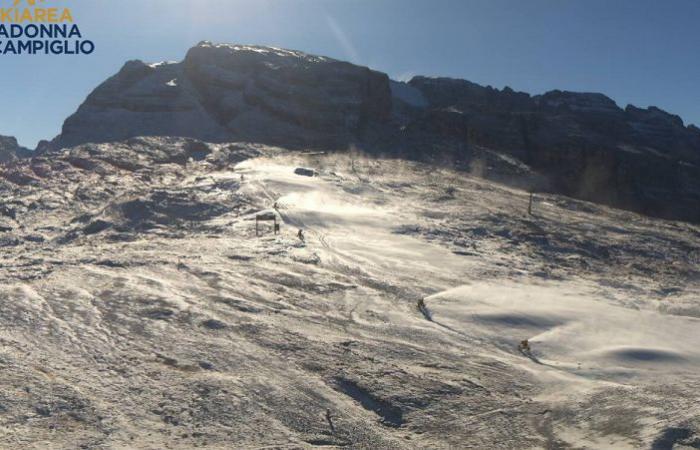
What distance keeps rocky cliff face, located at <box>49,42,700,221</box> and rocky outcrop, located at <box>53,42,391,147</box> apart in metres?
0.07

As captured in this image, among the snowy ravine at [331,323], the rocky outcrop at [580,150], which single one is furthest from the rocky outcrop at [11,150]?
the rocky outcrop at [580,150]

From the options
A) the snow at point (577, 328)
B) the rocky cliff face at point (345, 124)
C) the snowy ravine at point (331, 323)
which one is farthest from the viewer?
the rocky cliff face at point (345, 124)

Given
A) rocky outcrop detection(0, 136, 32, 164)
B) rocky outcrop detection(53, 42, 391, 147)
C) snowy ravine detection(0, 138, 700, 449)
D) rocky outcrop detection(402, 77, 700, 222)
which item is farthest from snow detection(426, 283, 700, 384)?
rocky outcrop detection(0, 136, 32, 164)

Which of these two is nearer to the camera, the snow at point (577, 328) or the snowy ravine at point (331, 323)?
the snowy ravine at point (331, 323)

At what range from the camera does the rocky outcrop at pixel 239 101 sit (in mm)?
35188

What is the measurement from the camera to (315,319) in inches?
470

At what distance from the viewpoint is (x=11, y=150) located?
148ft

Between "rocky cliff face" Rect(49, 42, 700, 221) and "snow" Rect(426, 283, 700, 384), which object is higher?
"rocky cliff face" Rect(49, 42, 700, 221)

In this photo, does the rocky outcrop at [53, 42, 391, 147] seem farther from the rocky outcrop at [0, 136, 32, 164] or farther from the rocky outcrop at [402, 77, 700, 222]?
the rocky outcrop at [0, 136, 32, 164]

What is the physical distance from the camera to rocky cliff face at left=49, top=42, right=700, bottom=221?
35125 mm

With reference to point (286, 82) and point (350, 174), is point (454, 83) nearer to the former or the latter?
point (286, 82)

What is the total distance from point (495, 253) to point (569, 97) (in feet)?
161

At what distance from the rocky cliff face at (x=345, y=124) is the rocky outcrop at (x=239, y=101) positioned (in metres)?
0.07

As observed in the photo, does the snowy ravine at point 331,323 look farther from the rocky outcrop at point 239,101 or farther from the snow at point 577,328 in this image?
the rocky outcrop at point 239,101
